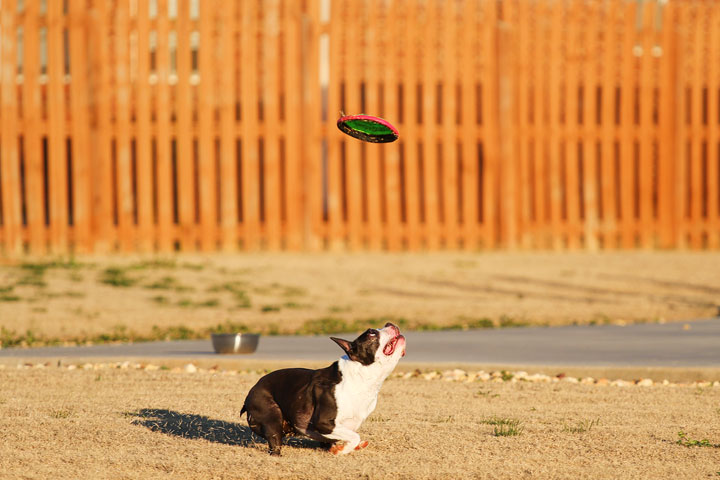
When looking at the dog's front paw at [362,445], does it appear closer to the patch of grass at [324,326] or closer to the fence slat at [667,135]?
the patch of grass at [324,326]

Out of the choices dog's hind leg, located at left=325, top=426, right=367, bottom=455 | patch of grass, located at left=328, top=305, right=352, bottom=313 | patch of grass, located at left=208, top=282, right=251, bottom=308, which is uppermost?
dog's hind leg, located at left=325, top=426, right=367, bottom=455

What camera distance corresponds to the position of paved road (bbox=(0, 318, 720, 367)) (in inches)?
462

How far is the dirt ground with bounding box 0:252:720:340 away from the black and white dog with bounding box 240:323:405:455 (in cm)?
963

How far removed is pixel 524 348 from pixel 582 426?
17.2ft

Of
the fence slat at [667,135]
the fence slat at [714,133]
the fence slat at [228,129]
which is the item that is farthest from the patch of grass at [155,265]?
the fence slat at [714,133]

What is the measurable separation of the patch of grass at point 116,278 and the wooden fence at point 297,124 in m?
2.91

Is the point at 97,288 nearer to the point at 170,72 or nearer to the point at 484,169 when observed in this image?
the point at 170,72

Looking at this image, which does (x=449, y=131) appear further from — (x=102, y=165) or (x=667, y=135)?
(x=102, y=165)

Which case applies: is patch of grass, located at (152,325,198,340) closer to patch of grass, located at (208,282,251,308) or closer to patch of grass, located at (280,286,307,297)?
patch of grass, located at (208,282,251,308)

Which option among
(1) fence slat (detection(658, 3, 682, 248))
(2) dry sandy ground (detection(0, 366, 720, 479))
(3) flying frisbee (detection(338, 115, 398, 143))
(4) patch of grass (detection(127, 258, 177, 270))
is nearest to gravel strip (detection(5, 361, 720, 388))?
(2) dry sandy ground (detection(0, 366, 720, 479))

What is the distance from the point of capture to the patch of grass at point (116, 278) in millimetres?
21641

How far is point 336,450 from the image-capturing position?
6922 mm

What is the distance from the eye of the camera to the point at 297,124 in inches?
1030

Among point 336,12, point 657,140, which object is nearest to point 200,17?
point 336,12
